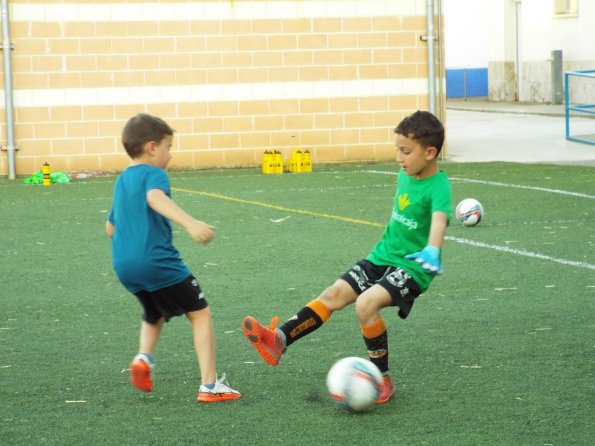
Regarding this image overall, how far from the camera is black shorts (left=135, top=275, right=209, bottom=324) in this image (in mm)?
5109

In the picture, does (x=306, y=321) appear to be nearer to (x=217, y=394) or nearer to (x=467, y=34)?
(x=217, y=394)

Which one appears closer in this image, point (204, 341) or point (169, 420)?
point (169, 420)

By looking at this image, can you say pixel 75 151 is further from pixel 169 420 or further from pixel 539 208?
pixel 169 420

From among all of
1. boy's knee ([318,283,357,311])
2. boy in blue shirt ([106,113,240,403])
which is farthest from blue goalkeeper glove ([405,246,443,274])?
boy in blue shirt ([106,113,240,403])

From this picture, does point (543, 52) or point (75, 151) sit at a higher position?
point (543, 52)

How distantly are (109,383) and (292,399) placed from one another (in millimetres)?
932

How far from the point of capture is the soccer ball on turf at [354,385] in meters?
4.79

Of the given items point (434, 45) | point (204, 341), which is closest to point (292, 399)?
point (204, 341)

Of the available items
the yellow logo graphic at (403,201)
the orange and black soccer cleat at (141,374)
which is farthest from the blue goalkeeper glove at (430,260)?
the orange and black soccer cleat at (141,374)

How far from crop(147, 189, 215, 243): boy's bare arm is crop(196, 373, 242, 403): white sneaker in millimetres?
712

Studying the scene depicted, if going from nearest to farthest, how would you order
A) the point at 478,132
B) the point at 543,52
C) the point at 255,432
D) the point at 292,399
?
the point at 255,432, the point at 292,399, the point at 478,132, the point at 543,52

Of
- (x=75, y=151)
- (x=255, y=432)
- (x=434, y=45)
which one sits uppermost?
(x=434, y=45)

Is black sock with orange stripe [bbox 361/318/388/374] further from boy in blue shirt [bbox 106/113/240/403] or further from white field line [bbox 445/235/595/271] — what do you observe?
white field line [bbox 445/235/595/271]

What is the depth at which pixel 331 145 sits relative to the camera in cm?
1812
